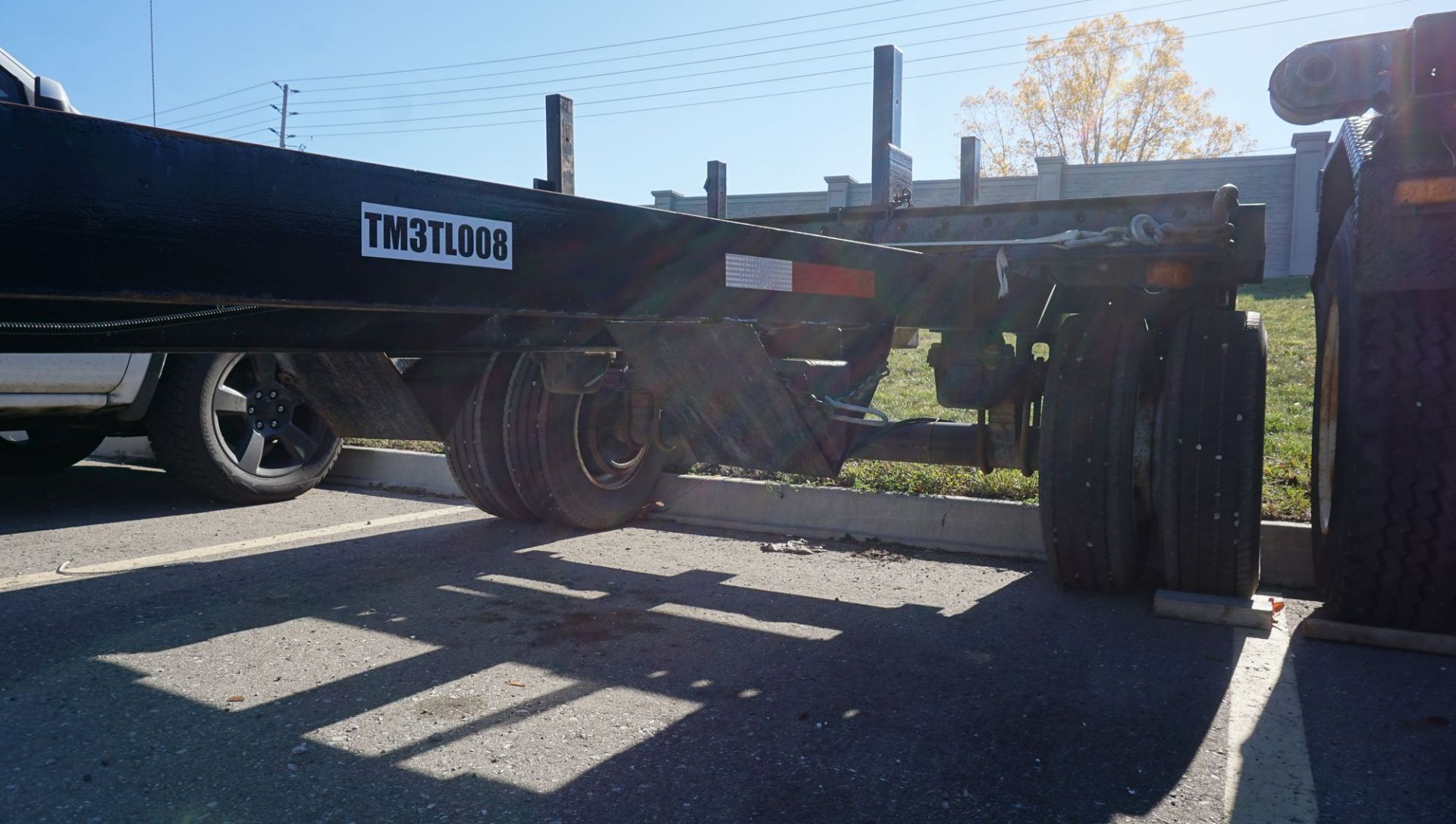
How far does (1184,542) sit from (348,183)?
323 centimetres

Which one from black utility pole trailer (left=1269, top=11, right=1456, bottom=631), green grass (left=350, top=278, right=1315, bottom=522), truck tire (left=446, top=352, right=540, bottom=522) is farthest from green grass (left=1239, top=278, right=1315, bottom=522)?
Answer: truck tire (left=446, top=352, right=540, bottom=522)

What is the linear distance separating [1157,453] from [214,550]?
174 inches

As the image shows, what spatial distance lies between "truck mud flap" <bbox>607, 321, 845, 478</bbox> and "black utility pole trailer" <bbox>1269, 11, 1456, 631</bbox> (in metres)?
1.75

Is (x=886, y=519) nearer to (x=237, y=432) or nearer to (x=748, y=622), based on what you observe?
(x=748, y=622)

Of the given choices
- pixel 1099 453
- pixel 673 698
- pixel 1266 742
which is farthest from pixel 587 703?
pixel 1099 453

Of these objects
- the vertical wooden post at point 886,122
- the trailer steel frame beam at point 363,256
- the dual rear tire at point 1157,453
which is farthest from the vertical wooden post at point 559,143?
the dual rear tire at point 1157,453

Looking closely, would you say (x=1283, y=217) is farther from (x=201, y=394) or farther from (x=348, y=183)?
(x=348, y=183)

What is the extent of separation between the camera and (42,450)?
7.76m

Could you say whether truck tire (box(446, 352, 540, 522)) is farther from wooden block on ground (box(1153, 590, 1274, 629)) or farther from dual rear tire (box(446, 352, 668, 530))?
wooden block on ground (box(1153, 590, 1274, 629))

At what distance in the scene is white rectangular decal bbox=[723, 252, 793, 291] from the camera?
314 cm

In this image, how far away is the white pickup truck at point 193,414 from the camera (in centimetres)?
619

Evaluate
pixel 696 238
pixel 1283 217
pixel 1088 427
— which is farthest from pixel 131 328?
pixel 1283 217

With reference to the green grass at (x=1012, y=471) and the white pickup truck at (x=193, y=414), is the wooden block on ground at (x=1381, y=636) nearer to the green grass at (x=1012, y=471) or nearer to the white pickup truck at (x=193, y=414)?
the green grass at (x=1012, y=471)

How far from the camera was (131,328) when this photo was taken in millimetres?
2678
